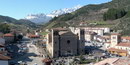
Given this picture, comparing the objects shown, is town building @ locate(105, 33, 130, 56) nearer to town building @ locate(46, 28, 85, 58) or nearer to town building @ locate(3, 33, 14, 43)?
town building @ locate(46, 28, 85, 58)

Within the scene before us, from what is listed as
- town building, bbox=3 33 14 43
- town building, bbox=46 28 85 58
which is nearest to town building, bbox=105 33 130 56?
town building, bbox=46 28 85 58

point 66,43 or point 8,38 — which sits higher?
point 8,38

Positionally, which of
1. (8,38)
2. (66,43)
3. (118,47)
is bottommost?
(118,47)

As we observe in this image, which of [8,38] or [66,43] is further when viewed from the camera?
[8,38]

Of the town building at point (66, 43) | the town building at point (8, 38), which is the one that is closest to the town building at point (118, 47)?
the town building at point (66, 43)

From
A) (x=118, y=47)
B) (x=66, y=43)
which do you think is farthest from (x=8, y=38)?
(x=118, y=47)

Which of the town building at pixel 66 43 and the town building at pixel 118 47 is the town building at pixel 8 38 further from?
the town building at pixel 118 47

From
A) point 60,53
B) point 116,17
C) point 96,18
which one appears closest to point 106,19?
point 116,17

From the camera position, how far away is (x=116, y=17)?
327ft

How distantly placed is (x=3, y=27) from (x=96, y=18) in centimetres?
4364

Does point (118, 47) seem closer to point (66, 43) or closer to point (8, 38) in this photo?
point (66, 43)

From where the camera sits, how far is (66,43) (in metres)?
45.6

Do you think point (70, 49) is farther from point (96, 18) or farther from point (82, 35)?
point (96, 18)

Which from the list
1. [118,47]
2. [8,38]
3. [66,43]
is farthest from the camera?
[8,38]
